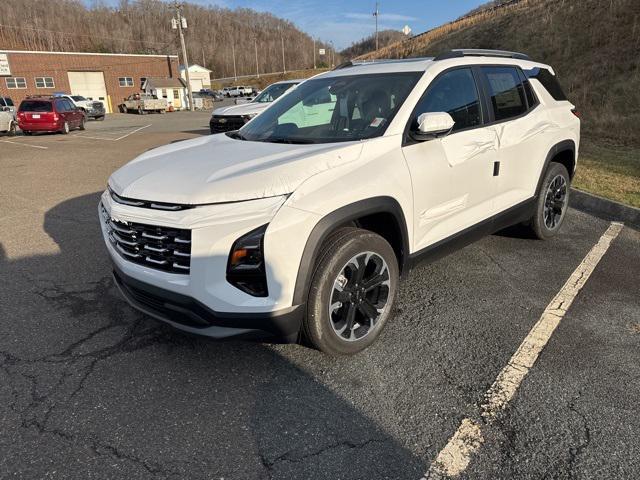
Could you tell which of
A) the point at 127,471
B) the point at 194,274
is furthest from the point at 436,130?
the point at 127,471

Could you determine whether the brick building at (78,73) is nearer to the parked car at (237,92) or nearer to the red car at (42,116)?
the parked car at (237,92)

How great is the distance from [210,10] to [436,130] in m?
158

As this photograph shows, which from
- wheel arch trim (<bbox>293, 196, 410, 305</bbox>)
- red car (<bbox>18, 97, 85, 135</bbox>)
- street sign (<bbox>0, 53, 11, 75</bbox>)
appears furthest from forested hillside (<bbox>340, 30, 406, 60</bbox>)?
wheel arch trim (<bbox>293, 196, 410, 305</bbox>)

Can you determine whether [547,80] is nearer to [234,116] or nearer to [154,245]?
[154,245]

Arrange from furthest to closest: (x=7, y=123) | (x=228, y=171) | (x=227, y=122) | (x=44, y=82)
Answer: (x=44, y=82) → (x=7, y=123) → (x=227, y=122) → (x=228, y=171)

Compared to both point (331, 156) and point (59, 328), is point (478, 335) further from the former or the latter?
point (59, 328)

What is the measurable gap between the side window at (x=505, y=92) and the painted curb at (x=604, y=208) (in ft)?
8.72

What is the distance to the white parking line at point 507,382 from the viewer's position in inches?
82.5

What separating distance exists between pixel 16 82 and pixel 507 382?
55210mm

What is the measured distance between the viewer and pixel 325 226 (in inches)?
97.7

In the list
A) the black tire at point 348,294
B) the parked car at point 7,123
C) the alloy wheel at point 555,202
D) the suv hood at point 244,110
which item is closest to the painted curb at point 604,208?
the alloy wheel at point 555,202

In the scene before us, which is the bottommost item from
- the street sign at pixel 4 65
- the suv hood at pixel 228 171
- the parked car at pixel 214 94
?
the suv hood at pixel 228 171

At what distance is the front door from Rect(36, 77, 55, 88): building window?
54.4m

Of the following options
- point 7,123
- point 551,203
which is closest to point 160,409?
point 551,203
